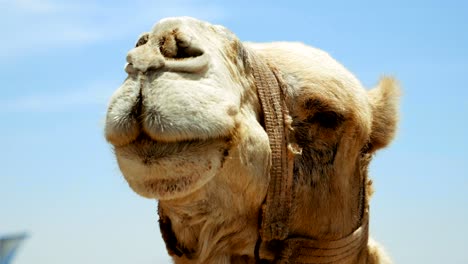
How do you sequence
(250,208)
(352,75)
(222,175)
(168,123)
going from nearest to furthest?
(168,123)
(222,175)
(250,208)
(352,75)

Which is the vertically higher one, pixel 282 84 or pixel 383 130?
pixel 282 84

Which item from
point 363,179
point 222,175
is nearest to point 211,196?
point 222,175

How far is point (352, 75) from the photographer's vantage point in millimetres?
6238

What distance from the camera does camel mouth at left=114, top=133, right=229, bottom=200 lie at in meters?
4.69

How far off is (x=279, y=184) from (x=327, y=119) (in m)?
0.55

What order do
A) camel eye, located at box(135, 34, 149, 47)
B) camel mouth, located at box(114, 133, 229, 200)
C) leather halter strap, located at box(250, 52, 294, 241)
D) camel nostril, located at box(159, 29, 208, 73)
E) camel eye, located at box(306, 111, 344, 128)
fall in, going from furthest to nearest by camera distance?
camel eye, located at box(306, 111, 344, 128) < leather halter strap, located at box(250, 52, 294, 241) < camel eye, located at box(135, 34, 149, 47) < camel nostril, located at box(159, 29, 208, 73) < camel mouth, located at box(114, 133, 229, 200)

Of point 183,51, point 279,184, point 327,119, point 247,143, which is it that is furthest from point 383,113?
point 183,51

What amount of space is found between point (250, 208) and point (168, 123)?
102 cm

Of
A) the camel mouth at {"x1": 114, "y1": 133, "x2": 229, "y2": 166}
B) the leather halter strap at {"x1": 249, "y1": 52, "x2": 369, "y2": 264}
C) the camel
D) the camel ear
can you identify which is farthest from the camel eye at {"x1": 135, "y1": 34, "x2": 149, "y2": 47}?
the camel ear

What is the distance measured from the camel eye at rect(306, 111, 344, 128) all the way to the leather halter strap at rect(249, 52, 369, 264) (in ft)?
0.69

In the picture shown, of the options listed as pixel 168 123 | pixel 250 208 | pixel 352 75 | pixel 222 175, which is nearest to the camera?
pixel 168 123

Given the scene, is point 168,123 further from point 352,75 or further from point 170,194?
point 352,75

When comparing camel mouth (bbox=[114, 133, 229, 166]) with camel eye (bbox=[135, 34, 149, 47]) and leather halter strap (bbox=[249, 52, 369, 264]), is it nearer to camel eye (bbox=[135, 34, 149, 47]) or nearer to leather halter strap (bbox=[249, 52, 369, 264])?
camel eye (bbox=[135, 34, 149, 47])

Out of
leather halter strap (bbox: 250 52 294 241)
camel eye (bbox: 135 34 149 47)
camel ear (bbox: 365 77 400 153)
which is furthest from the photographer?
camel ear (bbox: 365 77 400 153)
